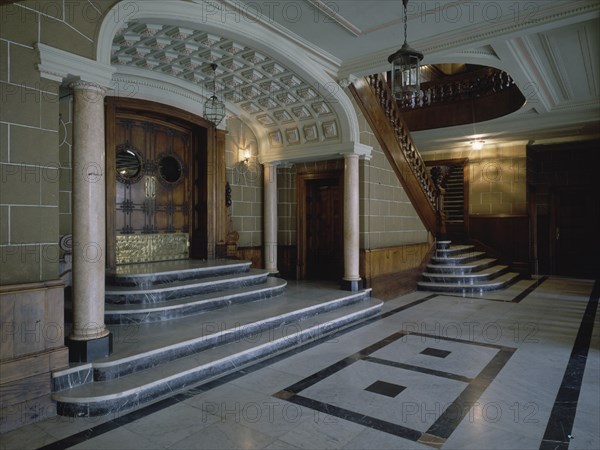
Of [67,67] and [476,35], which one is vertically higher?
[476,35]

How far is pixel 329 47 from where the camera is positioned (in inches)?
223

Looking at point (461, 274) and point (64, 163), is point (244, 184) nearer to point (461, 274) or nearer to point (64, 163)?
point (64, 163)

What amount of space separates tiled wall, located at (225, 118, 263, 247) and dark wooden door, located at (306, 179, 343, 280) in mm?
1078

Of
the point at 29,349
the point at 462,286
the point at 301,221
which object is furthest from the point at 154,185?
the point at 462,286

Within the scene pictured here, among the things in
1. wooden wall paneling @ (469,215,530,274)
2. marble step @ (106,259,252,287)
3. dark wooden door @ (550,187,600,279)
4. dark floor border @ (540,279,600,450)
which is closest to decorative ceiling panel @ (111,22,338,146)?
marble step @ (106,259,252,287)

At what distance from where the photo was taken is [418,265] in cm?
871

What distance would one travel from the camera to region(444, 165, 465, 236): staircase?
1172 centimetres

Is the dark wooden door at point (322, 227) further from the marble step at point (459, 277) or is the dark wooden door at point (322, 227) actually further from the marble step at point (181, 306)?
the marble step at point (181, 306)

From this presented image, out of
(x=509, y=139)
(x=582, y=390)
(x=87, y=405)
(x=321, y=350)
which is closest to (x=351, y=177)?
(x=321, y=350)

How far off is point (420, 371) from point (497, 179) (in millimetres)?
8558

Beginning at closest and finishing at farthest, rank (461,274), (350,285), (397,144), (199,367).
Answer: (199,367)
(350,285)
(397,144)
(461,274)

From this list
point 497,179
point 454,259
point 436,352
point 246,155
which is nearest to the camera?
point 436,352

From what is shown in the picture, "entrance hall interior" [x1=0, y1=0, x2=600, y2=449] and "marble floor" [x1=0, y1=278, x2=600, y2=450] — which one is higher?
"entrance hall interior" [x1=0, y1=0, x2=600, y2=449]

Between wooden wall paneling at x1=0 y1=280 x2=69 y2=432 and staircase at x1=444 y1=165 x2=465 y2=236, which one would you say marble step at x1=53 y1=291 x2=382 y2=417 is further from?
staircase at x1=444 y1=165 x2=465 y2=236
